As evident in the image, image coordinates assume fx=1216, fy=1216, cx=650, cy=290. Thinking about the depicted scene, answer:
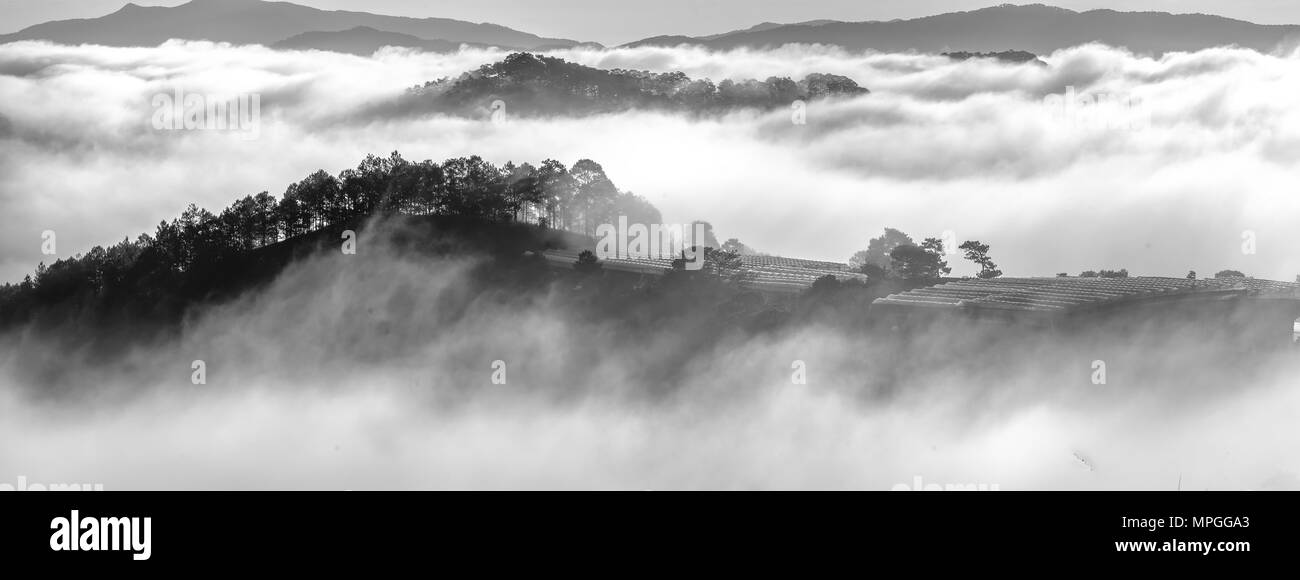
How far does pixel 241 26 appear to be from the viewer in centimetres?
17825

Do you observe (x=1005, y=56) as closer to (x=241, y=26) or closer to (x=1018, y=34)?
(x=1018, y=34)

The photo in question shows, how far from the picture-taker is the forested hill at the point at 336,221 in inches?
3674

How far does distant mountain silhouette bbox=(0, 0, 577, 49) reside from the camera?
16612 cm

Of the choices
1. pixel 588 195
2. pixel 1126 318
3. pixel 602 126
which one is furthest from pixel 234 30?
pixel 1126 318

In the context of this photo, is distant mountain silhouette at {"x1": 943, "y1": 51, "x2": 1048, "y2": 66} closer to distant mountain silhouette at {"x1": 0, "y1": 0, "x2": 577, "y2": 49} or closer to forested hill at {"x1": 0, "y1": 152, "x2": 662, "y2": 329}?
distant mountain silhouette at {"x1": 0, "y1": 0, "x2": 577, "y2": 49}

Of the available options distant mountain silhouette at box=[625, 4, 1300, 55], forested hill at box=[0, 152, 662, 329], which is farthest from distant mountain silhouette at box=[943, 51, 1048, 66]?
forested hill at box=[0, 152, 662, 329]

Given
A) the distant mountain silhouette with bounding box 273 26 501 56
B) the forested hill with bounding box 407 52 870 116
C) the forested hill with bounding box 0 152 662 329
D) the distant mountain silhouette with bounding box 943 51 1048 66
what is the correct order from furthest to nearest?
the distant mountain silhouette with bounding box 273 26 501 56 < the distant mountain silhouette with bounding box 943 51 1048 66 < the forested hill with bounding box 407 52 870 116 < the forested hill with bounding box 0 152 662 329

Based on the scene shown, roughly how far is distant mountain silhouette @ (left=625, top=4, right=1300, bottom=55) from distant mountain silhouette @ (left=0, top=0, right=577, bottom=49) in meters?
24.7

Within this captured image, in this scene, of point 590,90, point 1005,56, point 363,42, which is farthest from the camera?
point 363,42

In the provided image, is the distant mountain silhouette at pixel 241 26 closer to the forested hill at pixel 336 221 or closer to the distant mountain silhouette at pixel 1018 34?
the distant mountain silhouette at pixel 1018 34

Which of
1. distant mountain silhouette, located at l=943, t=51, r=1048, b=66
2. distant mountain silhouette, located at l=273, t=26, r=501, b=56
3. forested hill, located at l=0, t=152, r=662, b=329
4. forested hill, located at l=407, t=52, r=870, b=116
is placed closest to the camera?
forested hill, located at l=0, t=152, r=662, b=329

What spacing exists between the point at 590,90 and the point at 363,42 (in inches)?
1627

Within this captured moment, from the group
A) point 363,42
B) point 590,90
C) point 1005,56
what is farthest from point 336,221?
point 1005,56
